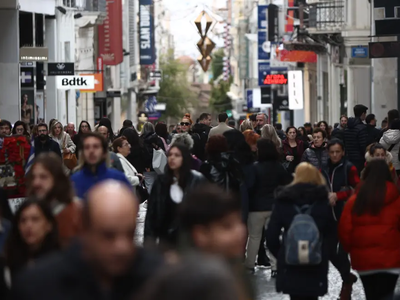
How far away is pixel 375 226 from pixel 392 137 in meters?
8.17

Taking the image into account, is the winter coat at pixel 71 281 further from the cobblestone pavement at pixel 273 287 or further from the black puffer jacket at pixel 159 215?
the cobblestone pavement at pixel 273 287

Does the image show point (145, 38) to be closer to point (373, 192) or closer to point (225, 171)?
point (225, 171)

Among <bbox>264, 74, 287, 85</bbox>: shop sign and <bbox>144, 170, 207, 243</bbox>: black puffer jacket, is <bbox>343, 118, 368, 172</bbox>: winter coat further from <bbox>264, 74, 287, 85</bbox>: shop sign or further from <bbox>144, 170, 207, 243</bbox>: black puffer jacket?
<bbox>264, 74, 287, 85</bbox>: shop sign

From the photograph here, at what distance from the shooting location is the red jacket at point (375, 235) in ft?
27.4

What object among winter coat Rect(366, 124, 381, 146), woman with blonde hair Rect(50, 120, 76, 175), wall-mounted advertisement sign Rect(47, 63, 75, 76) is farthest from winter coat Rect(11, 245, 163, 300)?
wall-mounted advertisement sign Rect(47, 63, 75, 76)

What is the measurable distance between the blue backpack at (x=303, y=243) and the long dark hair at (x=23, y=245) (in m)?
2.73

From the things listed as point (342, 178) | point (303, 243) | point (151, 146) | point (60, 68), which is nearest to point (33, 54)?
point (60, 68)

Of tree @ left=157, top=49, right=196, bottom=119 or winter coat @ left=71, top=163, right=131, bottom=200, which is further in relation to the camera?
tree @ left=157, top=49, right=196, bottom=119

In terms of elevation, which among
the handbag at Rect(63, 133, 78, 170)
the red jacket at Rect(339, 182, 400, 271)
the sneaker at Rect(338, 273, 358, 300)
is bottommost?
the sneaker at Rect(338, 273, 358, 300)

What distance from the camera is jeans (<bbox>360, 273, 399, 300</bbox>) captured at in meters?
8.43

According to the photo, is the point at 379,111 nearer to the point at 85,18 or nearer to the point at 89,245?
the point at 85,18

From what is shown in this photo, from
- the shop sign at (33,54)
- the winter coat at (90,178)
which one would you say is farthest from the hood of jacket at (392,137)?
the shop sign at (33,54)

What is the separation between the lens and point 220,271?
3418 millimetres

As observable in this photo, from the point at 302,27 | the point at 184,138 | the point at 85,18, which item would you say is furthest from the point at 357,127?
the point at 85,18
